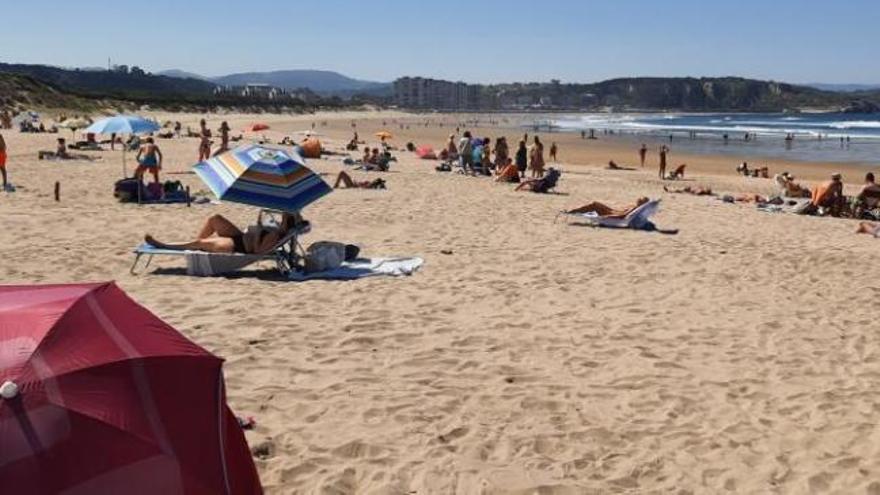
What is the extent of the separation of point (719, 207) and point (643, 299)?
32.0ft

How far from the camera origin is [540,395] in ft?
18.7

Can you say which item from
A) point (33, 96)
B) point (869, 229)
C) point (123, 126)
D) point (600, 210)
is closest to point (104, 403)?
point (600, 210)

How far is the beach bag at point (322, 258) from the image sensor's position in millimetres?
9305

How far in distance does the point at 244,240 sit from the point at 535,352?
167 inches

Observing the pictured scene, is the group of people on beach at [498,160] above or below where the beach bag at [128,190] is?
above

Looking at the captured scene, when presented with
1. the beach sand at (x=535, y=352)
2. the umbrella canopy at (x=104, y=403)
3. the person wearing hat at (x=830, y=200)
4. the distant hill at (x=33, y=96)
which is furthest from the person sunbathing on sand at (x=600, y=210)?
the distant hill at (x=33, y=96)

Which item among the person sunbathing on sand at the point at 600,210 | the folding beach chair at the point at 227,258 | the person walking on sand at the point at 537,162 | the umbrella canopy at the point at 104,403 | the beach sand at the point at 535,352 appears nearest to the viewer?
the umbrella canopy at the point at 104,403

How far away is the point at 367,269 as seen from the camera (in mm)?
9469

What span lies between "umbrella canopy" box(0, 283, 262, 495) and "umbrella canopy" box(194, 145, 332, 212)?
5434 mm

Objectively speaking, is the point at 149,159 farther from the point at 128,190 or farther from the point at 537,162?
the point at 537,162

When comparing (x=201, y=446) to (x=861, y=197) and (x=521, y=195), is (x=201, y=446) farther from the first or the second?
(x=861, y=197)

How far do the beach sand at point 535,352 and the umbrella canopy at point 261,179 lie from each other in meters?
0.92

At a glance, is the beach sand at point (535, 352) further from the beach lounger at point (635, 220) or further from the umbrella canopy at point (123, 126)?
the umbrella canopy at point (123, 126)

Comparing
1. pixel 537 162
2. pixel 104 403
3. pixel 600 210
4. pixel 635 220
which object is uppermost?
pixel 537 162
